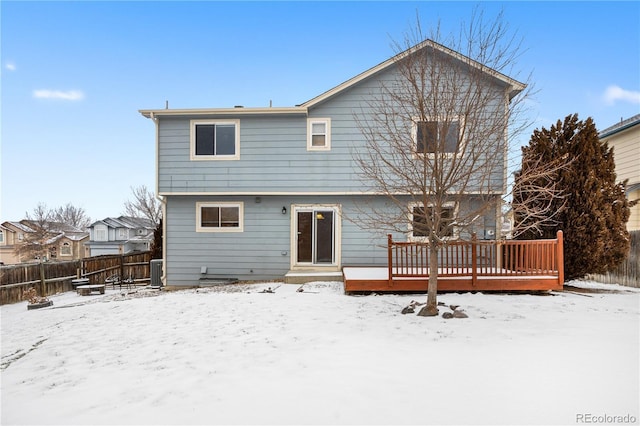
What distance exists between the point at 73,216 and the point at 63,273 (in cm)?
5254

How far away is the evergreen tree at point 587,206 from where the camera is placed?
750cm

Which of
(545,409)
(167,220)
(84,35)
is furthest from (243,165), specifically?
(84,35)

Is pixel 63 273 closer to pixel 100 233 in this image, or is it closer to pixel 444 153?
pixel 444 153

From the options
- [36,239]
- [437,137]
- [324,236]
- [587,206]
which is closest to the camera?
[437,137]

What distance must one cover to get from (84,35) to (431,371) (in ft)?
56.6

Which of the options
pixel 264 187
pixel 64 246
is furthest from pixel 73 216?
pixel 264 187

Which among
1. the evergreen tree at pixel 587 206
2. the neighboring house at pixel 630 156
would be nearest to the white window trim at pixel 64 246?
the evergreen tree at pixel 587 206

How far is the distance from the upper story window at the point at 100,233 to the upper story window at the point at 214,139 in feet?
96.4

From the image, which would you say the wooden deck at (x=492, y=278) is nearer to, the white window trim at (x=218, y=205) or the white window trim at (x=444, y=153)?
the white window trim at (x=444, y=153)

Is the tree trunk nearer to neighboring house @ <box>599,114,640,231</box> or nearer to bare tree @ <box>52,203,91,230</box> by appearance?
neighboring house @ <box>599,114,640,231</box>

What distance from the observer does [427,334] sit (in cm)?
456

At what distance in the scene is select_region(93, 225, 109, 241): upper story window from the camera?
106 ft

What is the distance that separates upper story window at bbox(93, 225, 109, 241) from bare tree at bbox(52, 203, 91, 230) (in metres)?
24.2

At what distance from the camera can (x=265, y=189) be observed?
9562mm
